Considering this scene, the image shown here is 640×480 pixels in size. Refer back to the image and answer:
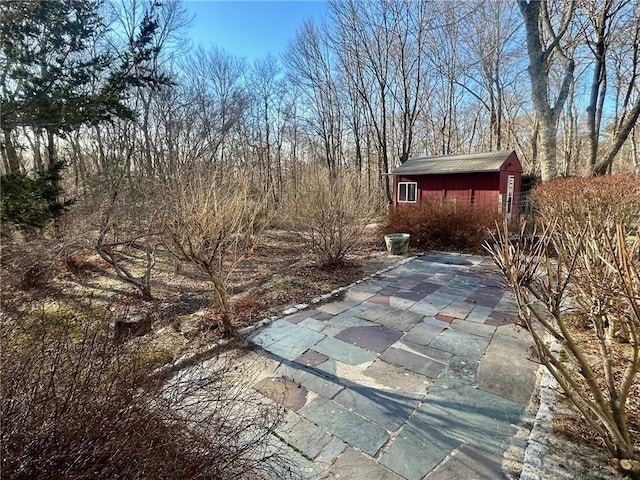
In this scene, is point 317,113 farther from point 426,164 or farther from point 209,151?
point 209,151

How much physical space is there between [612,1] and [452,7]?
14.6 feet

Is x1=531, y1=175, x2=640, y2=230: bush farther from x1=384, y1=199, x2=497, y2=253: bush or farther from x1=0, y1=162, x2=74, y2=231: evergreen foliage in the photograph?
x1=0, y1=162, x2=74, y2=231: evergreen foliage

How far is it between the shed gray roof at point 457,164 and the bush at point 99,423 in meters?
12.0

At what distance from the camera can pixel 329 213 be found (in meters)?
6.14

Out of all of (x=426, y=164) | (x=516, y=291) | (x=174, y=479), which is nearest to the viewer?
(x=174, y=479)

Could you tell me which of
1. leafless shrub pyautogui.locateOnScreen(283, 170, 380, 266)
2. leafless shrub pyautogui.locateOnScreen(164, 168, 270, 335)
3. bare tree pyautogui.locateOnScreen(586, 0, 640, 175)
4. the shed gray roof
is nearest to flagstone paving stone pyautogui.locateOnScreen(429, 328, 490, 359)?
leafless shrub pyautogui.locateOnScreen(164, 168, 270, 335)

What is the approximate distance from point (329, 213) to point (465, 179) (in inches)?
323

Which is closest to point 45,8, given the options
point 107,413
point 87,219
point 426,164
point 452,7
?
point 87,219

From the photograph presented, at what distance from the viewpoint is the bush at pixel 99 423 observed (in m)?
1.11

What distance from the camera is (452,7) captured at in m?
8.84

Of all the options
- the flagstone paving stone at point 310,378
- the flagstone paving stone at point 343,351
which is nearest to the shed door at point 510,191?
the flagstone paving stone at point 343,351

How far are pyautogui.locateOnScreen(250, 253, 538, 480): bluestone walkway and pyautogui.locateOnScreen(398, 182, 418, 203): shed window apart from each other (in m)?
9.16

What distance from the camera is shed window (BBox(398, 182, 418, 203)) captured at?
1336 centimetres

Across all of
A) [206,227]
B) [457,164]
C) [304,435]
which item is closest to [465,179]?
[457,164]
